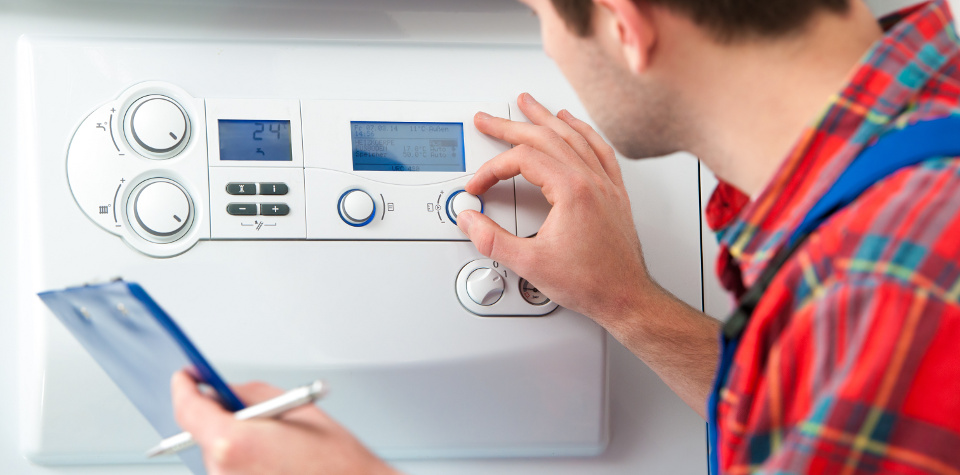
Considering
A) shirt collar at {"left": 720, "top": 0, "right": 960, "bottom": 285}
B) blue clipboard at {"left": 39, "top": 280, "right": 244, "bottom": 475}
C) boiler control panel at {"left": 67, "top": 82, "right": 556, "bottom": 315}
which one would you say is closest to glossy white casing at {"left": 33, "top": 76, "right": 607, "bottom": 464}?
boiler control panel at {"left": 67, "top": 82, "right": 556, "bottom": 315}

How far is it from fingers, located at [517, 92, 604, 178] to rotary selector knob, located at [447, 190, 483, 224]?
11 cm

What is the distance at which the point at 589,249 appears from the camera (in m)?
0.76

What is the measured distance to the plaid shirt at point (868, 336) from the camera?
1.29ft

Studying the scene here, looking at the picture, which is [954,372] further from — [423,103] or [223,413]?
[423,103]

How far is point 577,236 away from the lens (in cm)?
76

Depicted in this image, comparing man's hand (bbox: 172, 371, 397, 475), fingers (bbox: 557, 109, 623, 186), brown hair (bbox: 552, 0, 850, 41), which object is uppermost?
brown hair (bbox: 552, 0, 850, 41)

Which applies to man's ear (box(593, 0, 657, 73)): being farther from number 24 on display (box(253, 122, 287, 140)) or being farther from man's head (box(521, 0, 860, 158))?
number 24 on display (box(253, 122, 287, 140))

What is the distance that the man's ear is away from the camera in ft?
1.77

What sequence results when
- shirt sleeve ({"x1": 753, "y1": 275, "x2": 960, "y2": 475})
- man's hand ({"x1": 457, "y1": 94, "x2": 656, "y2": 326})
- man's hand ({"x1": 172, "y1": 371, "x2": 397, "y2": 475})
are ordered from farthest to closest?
man's hand ({"x1": 457, "y1": 94, "x2": 656, "y2": 326}) → man's hand ({"x1": 172, "y1": 371, "x2": 397, "y2": 475}) → shirt sleeve ({"x1": 753, "y1": 275, "x2": 960, "y2": 475})

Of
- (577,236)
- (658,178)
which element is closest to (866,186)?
(577,236)

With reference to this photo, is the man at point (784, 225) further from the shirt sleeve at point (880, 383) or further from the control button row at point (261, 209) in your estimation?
the control button row at point (261, 209)

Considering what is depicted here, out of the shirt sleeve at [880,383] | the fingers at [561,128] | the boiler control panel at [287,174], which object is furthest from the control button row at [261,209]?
the shirt sleeve at [880,383]

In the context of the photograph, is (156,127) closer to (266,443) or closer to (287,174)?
(287,174)

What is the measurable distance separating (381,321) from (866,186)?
0.48m
